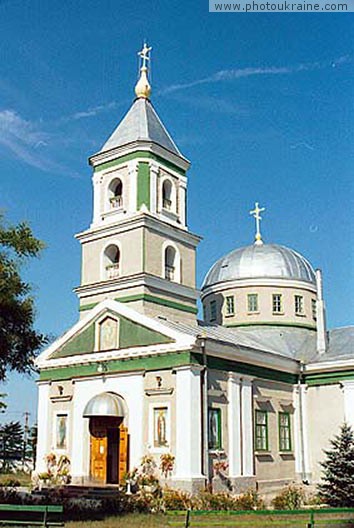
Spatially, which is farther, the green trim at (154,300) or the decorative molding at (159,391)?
the green trim at (154,300)

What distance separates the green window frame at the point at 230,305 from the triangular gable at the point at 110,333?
922 centimetres

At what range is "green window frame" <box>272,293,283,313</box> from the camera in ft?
107

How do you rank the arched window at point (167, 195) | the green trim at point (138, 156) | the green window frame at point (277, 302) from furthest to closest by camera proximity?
1. the green window frame at point (277, 302)
2. the arched window at point (167, 195)
3. the green trim at point (138, 156)

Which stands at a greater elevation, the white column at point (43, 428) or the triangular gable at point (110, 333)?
the triangular gable at point (110, 333)

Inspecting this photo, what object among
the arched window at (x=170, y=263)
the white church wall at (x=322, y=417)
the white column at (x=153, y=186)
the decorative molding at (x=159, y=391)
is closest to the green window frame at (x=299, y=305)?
the white church wall at (x=322, y=417)

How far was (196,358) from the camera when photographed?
22844 millimetres

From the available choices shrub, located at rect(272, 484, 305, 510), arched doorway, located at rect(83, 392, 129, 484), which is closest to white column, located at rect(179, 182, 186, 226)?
arched doorway, located at rect(83, 392, 129, 484)

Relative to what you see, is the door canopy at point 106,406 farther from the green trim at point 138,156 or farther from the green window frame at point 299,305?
the green window frame at point 299,305

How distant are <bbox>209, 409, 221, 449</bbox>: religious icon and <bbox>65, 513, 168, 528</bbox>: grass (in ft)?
17.8

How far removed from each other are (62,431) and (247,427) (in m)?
6.63

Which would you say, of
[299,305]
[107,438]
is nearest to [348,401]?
[299,305]

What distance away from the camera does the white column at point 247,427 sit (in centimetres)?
2412

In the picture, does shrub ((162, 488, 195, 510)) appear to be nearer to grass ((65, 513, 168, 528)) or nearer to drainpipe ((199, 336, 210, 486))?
grass ((65, 513, 168, 528))

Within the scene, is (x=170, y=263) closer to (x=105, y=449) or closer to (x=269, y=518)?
(x=105, y=449)
